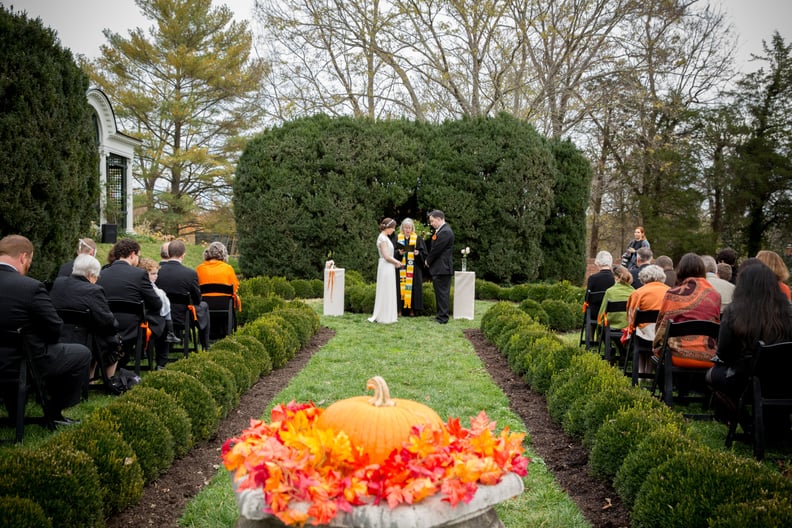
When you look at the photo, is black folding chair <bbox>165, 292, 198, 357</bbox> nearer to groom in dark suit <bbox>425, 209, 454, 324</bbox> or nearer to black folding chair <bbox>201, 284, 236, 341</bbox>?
black folding chair <bbox>201, 284, 236, 341</bbox>

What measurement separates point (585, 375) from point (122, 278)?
487 cm

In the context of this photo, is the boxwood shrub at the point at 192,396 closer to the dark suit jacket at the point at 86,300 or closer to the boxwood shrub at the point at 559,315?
the dark suit jacket at the point at 86,300

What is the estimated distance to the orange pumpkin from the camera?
2.37 metres

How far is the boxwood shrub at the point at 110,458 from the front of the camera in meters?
3.54

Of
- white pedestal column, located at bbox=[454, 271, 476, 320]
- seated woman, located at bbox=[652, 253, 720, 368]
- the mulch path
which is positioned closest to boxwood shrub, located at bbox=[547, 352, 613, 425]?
the mulch path

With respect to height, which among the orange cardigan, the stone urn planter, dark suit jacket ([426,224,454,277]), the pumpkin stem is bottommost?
the stone urn planter

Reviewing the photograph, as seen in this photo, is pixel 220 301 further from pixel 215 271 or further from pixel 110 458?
pixel 110 458

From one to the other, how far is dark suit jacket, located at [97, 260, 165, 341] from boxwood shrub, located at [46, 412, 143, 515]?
2724 mm

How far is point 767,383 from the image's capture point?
4.62m

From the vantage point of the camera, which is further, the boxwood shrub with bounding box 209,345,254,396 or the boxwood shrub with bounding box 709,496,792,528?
the boxwood shrub with bounding box 209,345,254,396

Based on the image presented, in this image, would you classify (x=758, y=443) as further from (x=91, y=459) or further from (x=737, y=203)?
(x=737, y=203)

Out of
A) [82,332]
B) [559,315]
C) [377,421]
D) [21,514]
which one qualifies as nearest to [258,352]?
[82,332]

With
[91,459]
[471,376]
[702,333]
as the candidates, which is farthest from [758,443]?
[91,459]

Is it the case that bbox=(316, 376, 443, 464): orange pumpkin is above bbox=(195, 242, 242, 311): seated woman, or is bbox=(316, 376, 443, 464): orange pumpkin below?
below
